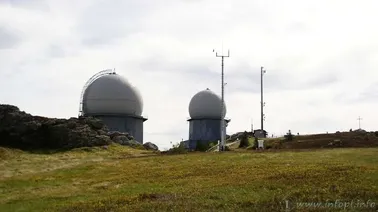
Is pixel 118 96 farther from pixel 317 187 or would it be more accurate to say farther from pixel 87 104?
pixel 317 187

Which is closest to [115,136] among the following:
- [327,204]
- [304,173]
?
[304,173]

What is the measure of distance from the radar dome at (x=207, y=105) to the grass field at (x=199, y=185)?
5515 cm

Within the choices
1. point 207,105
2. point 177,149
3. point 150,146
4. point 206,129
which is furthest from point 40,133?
point 206,129

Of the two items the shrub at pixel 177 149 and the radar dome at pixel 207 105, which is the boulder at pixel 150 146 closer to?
the shrub at pixel 177 149

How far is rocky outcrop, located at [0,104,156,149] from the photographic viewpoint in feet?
189

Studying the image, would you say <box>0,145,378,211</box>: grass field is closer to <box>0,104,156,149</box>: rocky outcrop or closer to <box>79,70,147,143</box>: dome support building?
<box>0,104,156,149</box>: rocky outcrop

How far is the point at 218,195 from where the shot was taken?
20281 mm

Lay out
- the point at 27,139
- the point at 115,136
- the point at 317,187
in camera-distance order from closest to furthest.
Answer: the point at 317,187 → the point at 27,139 → the point at 115,136

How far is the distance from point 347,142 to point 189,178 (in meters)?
26.9

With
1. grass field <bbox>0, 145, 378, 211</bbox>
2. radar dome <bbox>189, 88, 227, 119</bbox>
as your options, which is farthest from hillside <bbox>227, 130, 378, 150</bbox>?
radar dome <bbox>189, 88, 227, 119</bbox>

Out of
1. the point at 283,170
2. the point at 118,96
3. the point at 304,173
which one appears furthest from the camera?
the point at 118,96

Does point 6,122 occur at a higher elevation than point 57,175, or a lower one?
higher

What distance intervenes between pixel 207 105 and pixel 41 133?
40579 mm

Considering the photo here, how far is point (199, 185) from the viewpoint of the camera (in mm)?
23953
